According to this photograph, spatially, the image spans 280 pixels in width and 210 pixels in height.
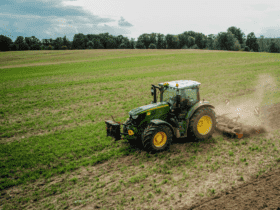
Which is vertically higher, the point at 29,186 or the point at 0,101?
the point at 0,101

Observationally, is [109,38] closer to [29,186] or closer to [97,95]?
[97,95]

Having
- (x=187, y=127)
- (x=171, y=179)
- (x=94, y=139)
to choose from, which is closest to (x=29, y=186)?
(x=94, y=139)

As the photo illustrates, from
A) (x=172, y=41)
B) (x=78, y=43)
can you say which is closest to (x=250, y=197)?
(x=78, y=43)

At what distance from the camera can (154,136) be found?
7.69 meters

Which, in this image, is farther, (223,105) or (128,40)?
(128,40)

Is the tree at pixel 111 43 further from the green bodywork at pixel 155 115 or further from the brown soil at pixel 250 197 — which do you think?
the brown soil at pixel 250 197

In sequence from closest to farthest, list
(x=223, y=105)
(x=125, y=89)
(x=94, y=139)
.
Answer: (x=94, y=139) < (x=223, y=105) < (x=125, y=89)

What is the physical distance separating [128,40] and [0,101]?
99.7 metres

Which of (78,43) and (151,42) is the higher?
(151,42)

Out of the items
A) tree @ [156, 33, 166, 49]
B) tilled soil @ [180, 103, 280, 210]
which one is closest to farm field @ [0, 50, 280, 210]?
tilled soil @ [180, 103, 280, 210]

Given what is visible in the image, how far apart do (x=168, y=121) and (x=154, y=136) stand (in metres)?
1.12

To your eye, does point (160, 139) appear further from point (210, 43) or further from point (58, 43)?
point (210, 43)

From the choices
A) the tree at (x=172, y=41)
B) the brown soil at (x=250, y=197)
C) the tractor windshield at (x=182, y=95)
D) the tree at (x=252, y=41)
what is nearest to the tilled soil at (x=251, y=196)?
the brown soil at (x=250, y=197)

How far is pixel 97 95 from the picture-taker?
18578mm
